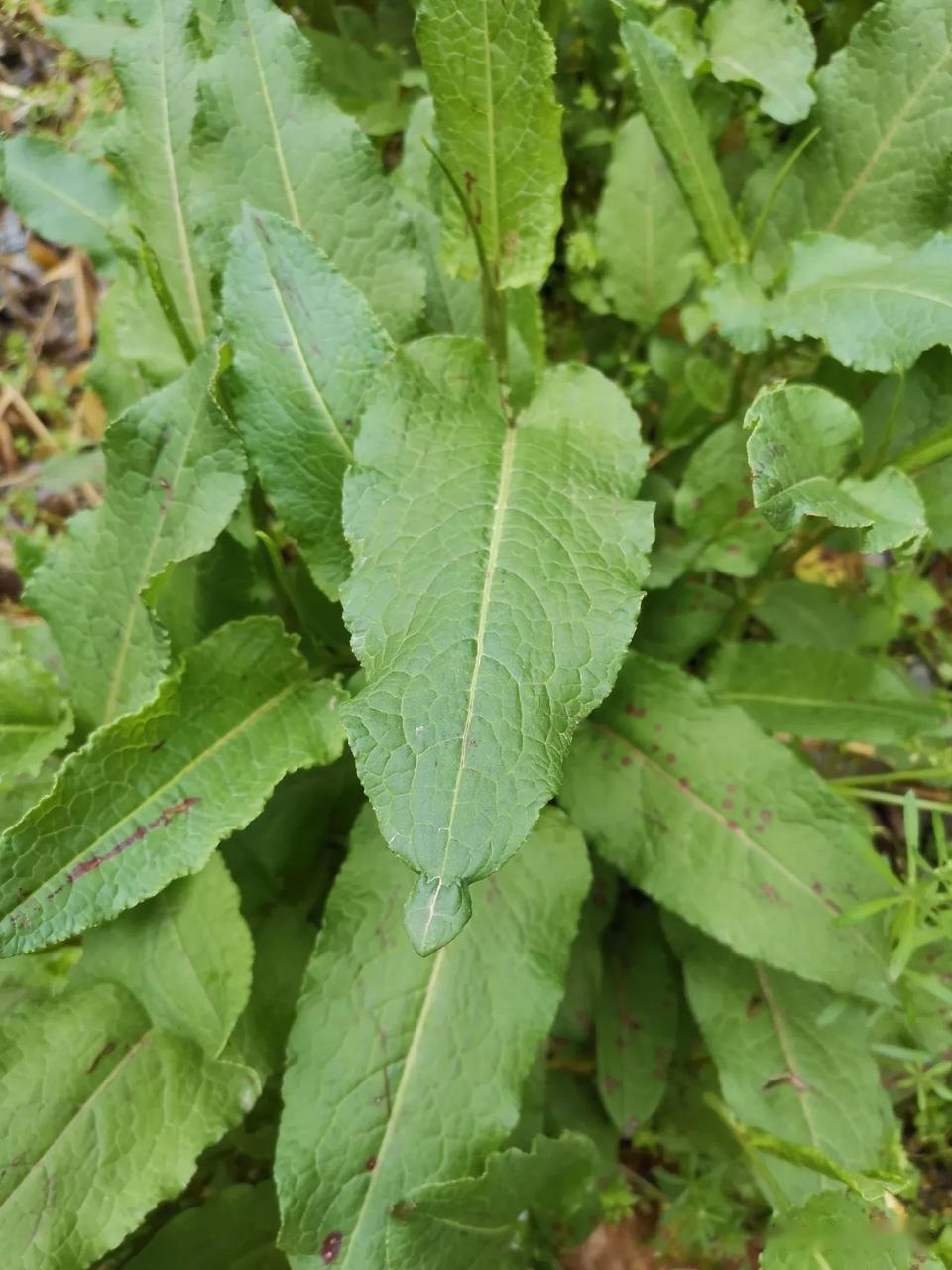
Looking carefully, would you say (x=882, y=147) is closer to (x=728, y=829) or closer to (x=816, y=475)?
(x=816, y=475)

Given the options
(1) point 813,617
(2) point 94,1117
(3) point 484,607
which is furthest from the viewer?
(1) point 813,617

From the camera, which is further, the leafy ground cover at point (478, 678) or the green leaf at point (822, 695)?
the green leaf at point (822, 695)

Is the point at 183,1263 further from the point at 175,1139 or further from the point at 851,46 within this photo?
the point at 851,46

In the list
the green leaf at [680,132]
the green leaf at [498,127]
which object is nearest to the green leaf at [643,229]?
the green leaf at [680,132]

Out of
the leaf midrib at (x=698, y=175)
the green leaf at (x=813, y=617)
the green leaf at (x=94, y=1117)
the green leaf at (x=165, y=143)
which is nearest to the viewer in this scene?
the green leaf at (x=94, y=1117)

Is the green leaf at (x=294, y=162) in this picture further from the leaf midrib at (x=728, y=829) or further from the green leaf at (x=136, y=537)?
the leaf midrib at (x=728, y=829)

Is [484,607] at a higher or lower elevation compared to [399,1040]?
higher

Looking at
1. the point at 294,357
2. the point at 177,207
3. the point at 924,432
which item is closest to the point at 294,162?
the point at 177,207

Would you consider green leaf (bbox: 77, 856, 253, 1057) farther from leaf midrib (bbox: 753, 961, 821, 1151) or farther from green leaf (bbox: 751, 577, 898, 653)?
green leaf (bbox: 751, 577, 898, 653)
